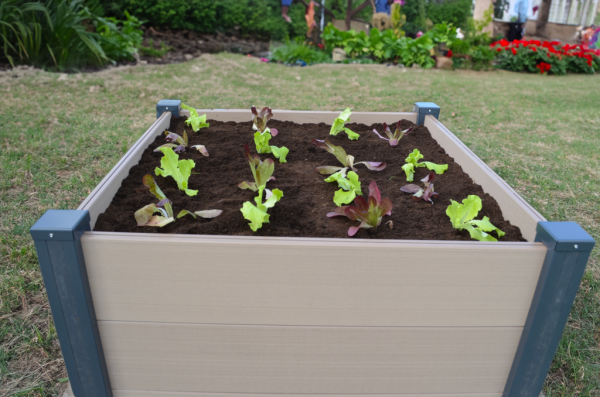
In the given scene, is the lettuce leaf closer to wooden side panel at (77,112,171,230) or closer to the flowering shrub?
wooden side panel at (77,112,171,230)

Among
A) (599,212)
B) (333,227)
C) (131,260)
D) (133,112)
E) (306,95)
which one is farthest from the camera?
(306,95)

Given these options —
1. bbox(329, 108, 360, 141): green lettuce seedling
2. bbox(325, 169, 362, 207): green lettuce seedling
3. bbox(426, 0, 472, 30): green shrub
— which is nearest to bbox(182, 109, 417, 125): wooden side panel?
bbox(329, 108, 360, 141): green lettuce seedling

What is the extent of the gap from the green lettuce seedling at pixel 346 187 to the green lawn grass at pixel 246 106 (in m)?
0.86

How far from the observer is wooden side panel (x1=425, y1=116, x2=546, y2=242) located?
3.72ft

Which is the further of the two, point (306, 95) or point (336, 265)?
point (306, 95)

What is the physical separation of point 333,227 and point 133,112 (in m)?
3.04

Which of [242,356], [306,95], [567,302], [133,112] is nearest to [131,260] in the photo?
[242,356]

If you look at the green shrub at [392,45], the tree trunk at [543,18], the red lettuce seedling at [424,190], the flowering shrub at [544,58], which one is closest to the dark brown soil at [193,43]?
the green shrub at [392,45]

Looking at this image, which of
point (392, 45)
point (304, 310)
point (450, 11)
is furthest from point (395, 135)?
point (450, 11)

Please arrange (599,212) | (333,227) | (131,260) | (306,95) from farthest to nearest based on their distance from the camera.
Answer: (306,95)
(599,212)
(333,227)
(131,260)

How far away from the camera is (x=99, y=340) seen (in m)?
1.01

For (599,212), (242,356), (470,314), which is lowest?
(599,212)

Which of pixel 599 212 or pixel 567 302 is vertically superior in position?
pixel 567 302

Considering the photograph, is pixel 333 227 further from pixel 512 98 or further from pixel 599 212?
pixel 512 98
